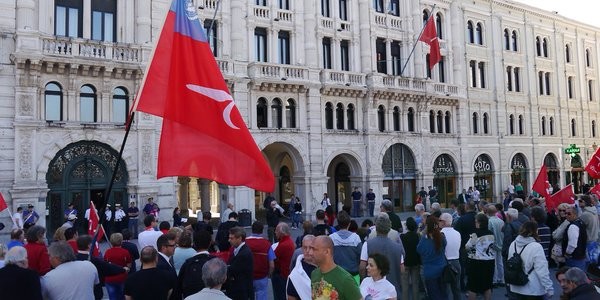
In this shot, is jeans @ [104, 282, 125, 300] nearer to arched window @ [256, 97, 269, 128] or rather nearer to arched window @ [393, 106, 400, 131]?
arched window @ [256, 97, 269, 128]

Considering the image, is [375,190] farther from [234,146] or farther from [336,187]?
[234,146]

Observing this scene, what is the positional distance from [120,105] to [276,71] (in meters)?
8.35

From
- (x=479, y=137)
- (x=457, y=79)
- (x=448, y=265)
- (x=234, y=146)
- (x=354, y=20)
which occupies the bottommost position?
(x=448, y=265)

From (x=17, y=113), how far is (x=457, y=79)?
27.5 m

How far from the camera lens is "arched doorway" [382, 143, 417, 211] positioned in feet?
105

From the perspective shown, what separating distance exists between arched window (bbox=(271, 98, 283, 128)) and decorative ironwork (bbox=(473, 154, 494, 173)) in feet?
54.1

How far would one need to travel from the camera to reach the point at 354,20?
31109mm

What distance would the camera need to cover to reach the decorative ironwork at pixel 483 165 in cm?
3703

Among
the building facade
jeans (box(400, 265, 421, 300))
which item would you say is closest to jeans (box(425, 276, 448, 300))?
jeans (box(400, 265, 421, 300))

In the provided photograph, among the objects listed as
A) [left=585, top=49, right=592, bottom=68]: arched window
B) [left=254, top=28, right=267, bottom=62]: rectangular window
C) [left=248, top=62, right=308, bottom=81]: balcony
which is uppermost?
[left=585, top=49, right=592, bottom=68]: arched window

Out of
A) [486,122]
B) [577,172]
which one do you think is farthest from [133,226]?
[577,172]

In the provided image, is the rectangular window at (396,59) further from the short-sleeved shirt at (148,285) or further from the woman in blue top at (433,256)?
the short-sleeved shirt at (148,285)

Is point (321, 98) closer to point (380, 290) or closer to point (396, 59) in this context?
point (396, 59)

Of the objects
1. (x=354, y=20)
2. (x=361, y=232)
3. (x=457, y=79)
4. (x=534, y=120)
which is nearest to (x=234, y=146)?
(x=361, y=232)
